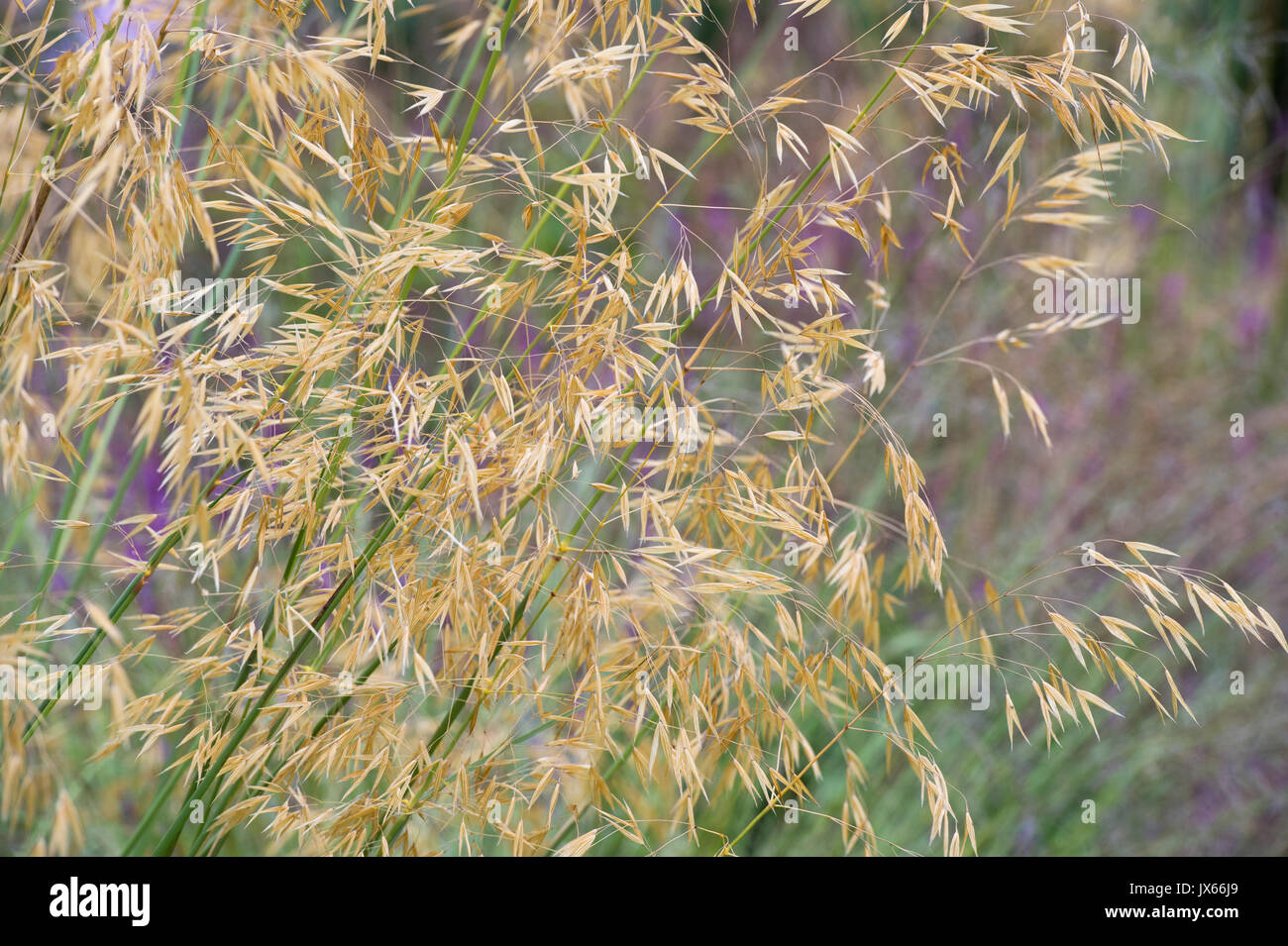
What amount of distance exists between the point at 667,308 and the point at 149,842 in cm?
122

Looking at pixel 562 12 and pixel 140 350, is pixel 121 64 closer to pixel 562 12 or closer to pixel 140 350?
pixel 140 350

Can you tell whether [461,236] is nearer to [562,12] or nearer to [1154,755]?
[562,12]

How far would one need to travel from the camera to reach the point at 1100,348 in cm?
254

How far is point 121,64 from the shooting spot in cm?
84

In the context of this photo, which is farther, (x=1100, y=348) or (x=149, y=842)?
(x=1100, y=348)

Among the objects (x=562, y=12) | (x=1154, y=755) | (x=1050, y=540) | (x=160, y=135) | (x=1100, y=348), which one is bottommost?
(x=1154, y=755)

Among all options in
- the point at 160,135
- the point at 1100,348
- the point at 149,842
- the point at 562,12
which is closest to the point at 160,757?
the point at 149,842

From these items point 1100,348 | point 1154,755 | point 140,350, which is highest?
point 140,350

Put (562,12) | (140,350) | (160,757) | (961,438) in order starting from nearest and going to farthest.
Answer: (140,350), (562,12), (160,757), (961,438)
